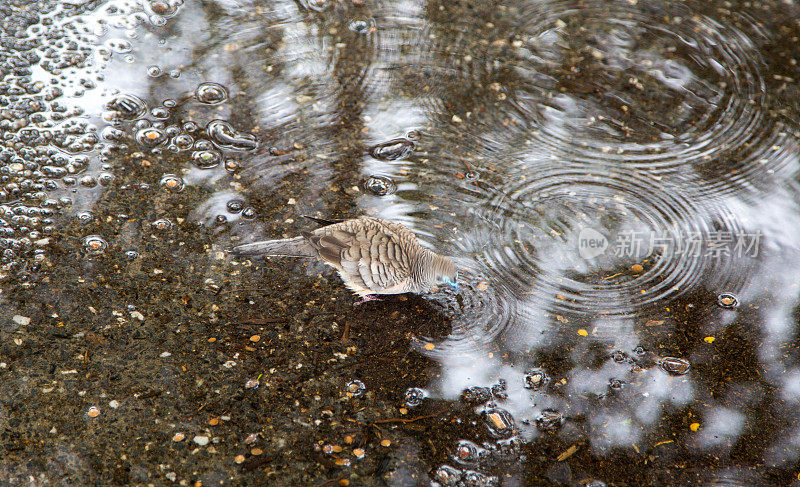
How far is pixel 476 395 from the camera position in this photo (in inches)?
129

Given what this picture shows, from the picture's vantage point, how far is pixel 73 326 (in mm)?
3404

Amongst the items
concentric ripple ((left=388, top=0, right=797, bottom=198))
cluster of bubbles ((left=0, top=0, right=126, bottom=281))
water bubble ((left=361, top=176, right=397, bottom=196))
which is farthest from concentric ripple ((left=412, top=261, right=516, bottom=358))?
cluster of bubbles ((left=0, top=0, right=126, bottom=281))

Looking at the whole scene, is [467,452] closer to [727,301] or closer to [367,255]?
[367,255]

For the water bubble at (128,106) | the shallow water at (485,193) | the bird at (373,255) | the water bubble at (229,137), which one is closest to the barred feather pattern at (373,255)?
the bird at (373,255)

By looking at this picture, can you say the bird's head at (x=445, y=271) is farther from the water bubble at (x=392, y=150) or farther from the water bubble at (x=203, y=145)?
the water bubble at (x=203, y=145)

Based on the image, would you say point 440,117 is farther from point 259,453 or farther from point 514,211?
point 259,453

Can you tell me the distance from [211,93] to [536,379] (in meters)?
3.24

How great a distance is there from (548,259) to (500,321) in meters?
0.58

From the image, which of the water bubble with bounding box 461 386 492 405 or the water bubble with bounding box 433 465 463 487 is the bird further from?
the water bubble with bounding box 433 465 463 487

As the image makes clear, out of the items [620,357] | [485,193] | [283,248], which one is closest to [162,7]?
[283,248]

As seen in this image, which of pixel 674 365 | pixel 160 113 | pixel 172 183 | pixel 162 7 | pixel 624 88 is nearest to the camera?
pixel 674 365

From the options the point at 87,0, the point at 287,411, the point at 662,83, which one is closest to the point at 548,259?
the point at 287,411

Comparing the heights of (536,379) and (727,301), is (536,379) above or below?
below

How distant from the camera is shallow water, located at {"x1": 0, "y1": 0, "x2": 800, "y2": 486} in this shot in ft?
10.8
